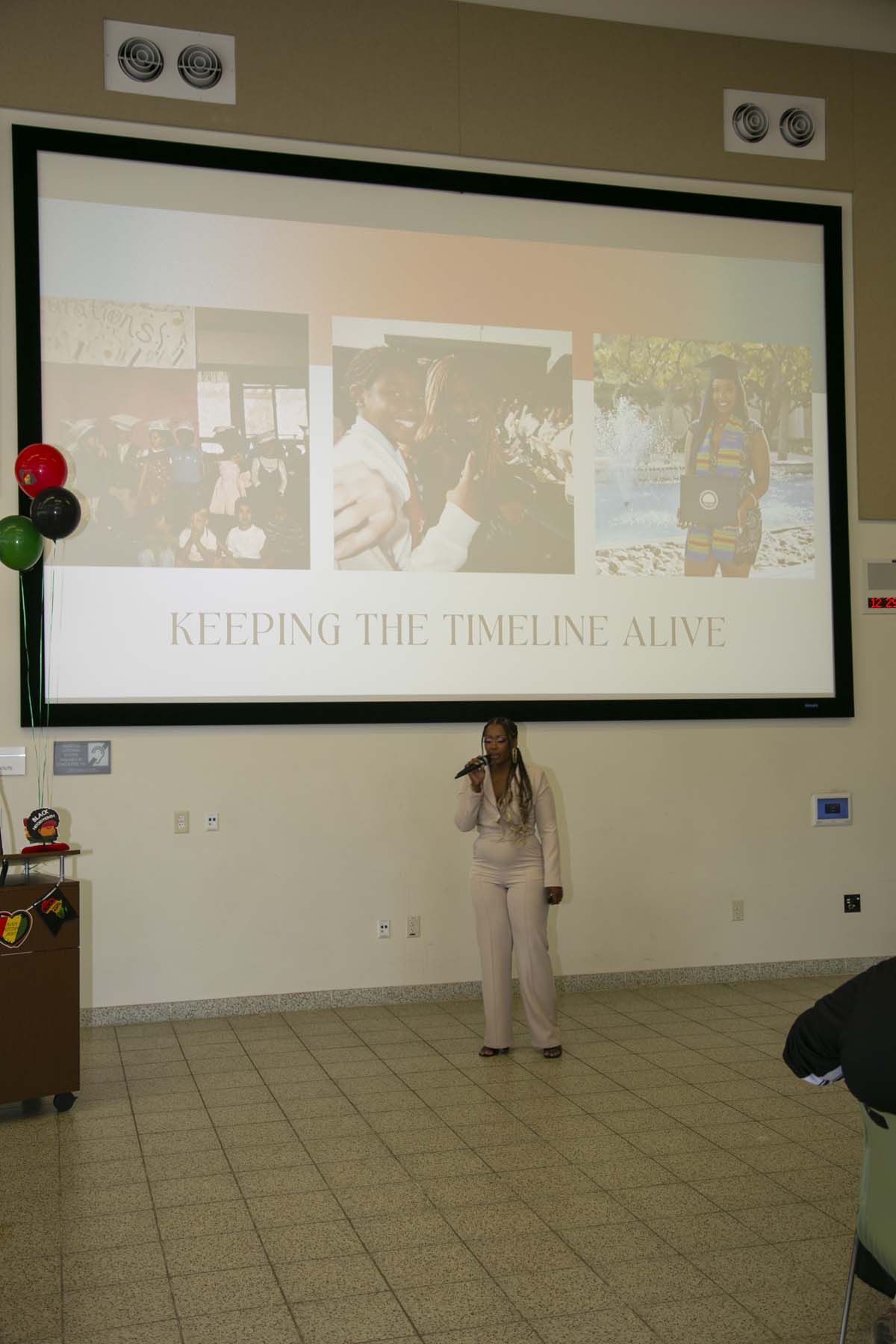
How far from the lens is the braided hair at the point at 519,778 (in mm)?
5707

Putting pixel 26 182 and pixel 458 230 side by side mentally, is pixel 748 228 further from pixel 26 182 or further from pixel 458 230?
pixel 26 182

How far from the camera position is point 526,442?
7.12 meters

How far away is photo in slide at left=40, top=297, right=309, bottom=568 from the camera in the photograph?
6410mm

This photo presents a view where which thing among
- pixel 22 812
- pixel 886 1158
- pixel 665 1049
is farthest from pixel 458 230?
pixel 886 1158

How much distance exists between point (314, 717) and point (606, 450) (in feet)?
7.49

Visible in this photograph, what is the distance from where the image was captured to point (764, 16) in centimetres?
734

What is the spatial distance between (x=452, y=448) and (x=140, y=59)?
2.53 meters

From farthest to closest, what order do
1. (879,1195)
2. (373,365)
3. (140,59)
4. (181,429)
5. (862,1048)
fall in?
(373,365) → (181,429) → (140,59) → (879,1195) → (862,1048)

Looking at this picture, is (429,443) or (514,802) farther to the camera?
(429,443)

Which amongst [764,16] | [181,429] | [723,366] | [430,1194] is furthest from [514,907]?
[764,16]

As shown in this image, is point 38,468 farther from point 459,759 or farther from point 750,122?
point 750,122

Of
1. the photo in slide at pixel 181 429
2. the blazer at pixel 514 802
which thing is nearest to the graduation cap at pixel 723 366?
the photo in slide at pixel 181 429

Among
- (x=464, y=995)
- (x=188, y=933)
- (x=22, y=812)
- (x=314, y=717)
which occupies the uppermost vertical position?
(x=314, y=717)

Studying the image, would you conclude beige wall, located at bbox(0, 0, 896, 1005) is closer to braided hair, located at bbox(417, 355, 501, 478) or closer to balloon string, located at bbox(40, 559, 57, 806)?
balloon string, located at bbox(40, 559, 57, 806)
